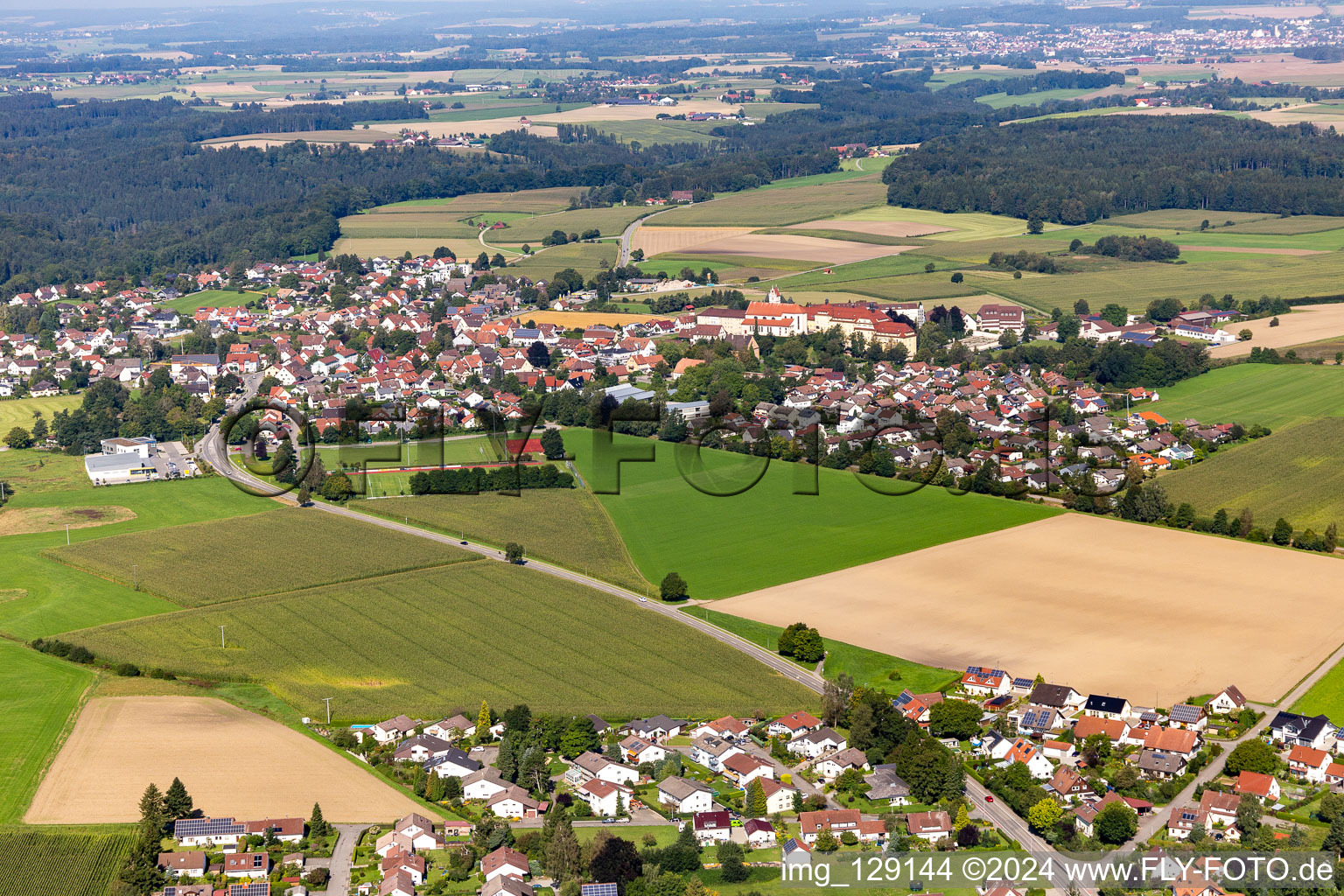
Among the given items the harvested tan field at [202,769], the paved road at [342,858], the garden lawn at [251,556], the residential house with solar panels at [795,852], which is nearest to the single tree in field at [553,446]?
the garden lawn at [251,556]

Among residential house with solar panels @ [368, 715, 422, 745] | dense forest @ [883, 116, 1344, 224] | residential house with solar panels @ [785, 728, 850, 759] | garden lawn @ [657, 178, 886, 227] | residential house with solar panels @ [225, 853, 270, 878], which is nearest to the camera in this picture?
residential house with solar panels @ [225, 853, 270, 878]

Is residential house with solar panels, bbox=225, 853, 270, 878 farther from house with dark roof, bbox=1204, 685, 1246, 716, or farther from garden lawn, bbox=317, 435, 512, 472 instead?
garden lawn, bbox=317, 435, 512, 472

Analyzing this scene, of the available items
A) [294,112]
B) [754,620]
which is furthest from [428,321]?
[294,112]

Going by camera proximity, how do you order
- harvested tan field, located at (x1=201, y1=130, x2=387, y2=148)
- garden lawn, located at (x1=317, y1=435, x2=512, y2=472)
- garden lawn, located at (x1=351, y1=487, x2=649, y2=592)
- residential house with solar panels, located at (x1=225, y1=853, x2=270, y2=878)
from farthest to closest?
harvested tan field, located at (x1=201, y1=130, x2=387, y2=148) < garden lawn, located at (x1=317, y1=435, x2=512, y2=472) < garden lawn, located at (x1=351, y1=487, x2=649, y2=592) < residential house with solar panels, located at (x1=225, y1=853, x2=270, y2=878)

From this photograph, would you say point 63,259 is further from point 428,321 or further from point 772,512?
point 772,512

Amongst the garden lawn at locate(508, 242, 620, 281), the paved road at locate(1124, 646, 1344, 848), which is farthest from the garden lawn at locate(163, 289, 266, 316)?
the paved road at locate(1124, 646, 1344, 848)
